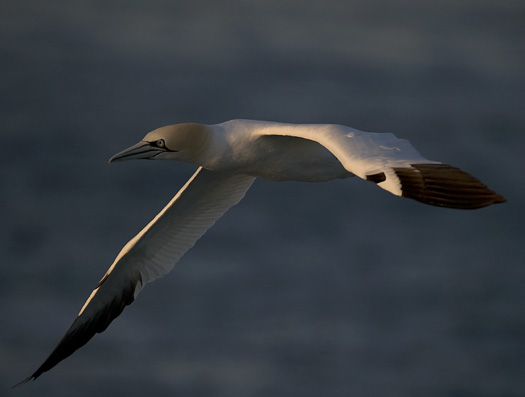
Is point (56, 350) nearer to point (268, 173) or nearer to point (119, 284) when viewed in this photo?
point (119, 284)

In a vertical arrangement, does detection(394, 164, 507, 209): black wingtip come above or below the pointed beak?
above

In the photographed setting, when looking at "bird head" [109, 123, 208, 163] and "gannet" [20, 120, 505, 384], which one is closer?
"gannet" [20, 120, 505, 384]

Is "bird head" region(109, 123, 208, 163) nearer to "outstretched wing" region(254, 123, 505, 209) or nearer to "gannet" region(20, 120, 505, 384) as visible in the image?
"gannet" region(20, 120, 505, 384)

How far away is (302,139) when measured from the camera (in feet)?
39.6

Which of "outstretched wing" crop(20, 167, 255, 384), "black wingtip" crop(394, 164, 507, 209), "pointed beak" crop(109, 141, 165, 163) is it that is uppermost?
"black wingtip" crop(394, 164, 507, 209)

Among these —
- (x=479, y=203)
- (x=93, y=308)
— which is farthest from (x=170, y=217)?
(x=479, y=203)

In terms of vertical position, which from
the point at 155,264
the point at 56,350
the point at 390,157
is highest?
the point at 390,157

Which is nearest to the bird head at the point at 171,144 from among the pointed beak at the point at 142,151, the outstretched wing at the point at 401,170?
the pointed beak at the point at 142,151

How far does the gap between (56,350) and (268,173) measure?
406 centimetres

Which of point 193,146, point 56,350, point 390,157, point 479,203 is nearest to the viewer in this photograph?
point 479,203

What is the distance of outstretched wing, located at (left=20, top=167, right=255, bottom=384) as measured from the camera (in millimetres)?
14047

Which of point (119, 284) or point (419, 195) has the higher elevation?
point (419, 195)

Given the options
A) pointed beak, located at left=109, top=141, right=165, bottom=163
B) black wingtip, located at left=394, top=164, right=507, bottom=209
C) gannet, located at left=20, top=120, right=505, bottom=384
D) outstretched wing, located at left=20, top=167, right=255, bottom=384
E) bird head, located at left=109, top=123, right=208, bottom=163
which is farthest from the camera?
outstretched wing, located at left=20, top=167, right=255, bottom=384

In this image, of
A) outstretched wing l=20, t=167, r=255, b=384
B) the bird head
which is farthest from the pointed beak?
outstretched wing l=20, t=167, r=255, b=384
